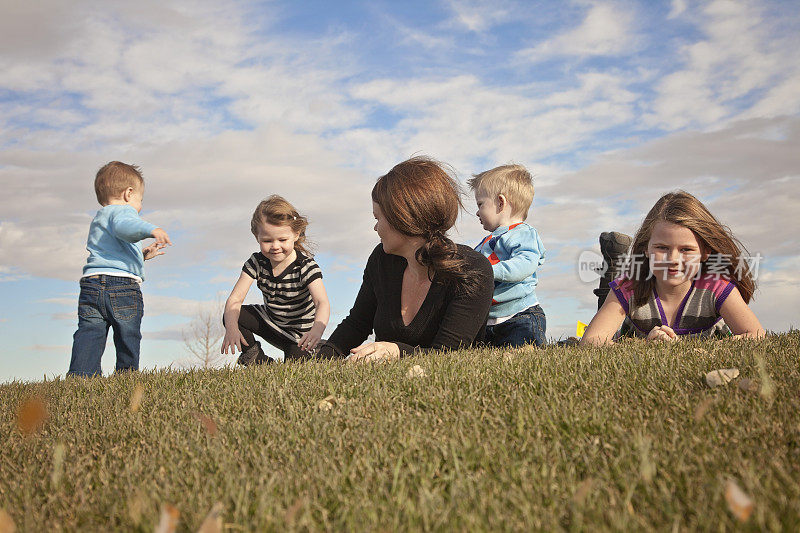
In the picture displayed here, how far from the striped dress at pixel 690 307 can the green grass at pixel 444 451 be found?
170cm

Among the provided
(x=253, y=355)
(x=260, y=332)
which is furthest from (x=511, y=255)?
(x=253, y=355)

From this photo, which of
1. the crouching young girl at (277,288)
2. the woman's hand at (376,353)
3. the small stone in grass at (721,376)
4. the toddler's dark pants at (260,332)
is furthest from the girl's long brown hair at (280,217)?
→ the small stone in grass at (721,376)

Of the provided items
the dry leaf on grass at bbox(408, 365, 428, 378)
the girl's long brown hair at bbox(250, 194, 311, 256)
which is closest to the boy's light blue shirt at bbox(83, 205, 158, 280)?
the girl's long brown hair at bbox(250, 194, 311, 256)

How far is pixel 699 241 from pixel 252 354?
5.00 m

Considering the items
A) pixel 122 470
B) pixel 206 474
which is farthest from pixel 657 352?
pixel 122 470

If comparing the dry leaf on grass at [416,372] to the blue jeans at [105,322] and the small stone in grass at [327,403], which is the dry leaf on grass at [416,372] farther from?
the blue jeans at [105,322]

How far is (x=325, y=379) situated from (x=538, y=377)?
128 cm

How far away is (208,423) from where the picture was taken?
3.34 meters

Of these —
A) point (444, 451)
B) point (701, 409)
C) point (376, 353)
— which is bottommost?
point (444, 451)

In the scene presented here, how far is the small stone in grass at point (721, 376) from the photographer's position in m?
3.29

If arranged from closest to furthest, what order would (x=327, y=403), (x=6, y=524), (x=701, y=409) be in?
(x=6, y=524), (x=701, y=409), (x=327, y=403)

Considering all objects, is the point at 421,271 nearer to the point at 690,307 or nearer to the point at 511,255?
the point at 511,255

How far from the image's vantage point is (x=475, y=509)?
85.6 inches

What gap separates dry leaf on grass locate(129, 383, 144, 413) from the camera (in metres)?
3.97
